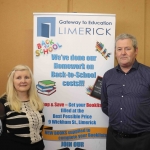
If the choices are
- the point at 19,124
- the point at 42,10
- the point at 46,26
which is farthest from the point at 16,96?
the point at 42,10

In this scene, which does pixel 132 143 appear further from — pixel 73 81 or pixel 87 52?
pixel 87 52

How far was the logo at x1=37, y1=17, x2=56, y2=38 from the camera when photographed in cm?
241

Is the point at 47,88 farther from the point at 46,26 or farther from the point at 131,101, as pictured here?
the point at 131,101

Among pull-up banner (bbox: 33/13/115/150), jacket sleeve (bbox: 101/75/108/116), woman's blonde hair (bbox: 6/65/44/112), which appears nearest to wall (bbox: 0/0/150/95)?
pull-up banner (bbox: 33/13/115/150)

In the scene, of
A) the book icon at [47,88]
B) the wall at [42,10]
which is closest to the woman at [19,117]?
the book icon at [47,88]

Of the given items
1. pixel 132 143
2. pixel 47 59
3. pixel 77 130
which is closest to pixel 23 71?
pixel 47 59

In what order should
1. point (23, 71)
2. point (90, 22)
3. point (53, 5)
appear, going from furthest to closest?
point (53, 5) < point (90, 22) < point (23, 71)

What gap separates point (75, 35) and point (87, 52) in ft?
0.85

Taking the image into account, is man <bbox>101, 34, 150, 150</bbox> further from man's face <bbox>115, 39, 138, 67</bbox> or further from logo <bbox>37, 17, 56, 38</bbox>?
logo <bbox>37, 17, 56, 38</bbox>

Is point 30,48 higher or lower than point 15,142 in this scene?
higher

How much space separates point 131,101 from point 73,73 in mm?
803

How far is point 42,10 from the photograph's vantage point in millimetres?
2701

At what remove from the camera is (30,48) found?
8.95ft

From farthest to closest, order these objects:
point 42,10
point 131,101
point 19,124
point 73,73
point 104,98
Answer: point 42,10
point 73,73
point 104,98
point 131,101
point 19,124
